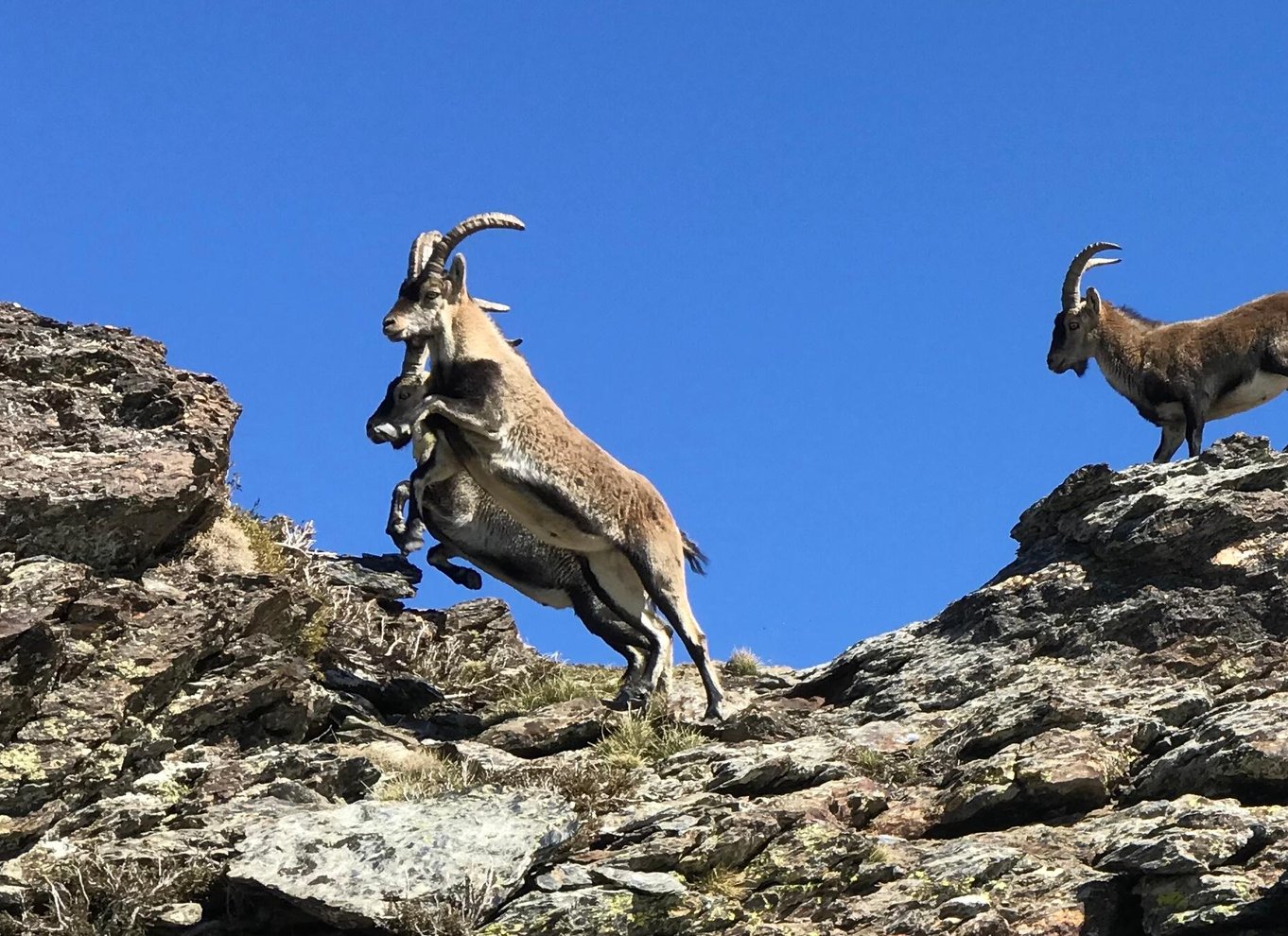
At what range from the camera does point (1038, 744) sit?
9.55 meters

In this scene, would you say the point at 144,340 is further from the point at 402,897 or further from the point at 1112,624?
the point at 1112,624

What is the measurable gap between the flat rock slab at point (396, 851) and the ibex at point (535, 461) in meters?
3.52

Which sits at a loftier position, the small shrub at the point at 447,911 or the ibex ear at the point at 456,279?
the ibex ear at the point at 456,279

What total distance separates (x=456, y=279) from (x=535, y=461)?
5.62ft

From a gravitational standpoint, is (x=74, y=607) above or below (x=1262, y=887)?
above

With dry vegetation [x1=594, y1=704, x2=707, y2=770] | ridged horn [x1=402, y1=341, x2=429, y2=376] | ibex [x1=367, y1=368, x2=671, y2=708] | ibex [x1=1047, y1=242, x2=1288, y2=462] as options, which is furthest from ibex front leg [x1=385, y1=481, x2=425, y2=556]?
ibex [x1=1047, y1=242, x2=1288, y2=462]

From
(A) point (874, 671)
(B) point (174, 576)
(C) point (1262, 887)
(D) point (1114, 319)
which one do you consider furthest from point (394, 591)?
(D) point (1114, 319)

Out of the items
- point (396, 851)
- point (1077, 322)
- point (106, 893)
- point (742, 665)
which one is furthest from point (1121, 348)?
point (106, 893)

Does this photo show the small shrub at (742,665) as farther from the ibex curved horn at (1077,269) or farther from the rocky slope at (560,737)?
the ibex curved horn at (1077,269)

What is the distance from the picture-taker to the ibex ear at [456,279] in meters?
12.9

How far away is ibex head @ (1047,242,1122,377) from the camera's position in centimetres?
1897

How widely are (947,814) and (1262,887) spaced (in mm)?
1946

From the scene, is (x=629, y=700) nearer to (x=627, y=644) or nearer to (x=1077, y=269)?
(x=627, y=644)

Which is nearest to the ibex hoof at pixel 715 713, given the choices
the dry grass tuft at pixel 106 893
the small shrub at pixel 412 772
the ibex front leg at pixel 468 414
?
the small shrub at pixel 412 772
